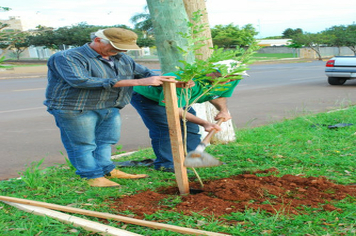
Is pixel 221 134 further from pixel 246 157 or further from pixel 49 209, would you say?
pixel 49 209

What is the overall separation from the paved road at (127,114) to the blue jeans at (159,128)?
1048mm

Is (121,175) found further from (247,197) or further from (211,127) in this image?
(247,197)

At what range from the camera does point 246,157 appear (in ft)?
16.5

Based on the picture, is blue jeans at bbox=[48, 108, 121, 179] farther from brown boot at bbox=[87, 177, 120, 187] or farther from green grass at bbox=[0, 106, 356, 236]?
green grass at bbox=[0, 106, 356, 236]

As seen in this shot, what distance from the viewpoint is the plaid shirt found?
3.67 m

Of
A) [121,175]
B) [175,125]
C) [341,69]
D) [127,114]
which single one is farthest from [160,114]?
[341,69]

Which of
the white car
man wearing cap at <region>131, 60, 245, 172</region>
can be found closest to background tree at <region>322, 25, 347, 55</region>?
the white car

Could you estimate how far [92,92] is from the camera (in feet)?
12.9

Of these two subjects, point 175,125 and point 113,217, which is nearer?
point 113,217

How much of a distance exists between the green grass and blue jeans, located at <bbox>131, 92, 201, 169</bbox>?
0.24 meters

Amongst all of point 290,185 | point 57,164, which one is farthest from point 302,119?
point 57,164

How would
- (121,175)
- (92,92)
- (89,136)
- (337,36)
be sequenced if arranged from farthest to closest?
1. (337,36)
2. (121,175)
3. (89,136)
4. (92,92)

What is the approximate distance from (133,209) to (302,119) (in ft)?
15.6

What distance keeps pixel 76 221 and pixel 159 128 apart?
1.87m
